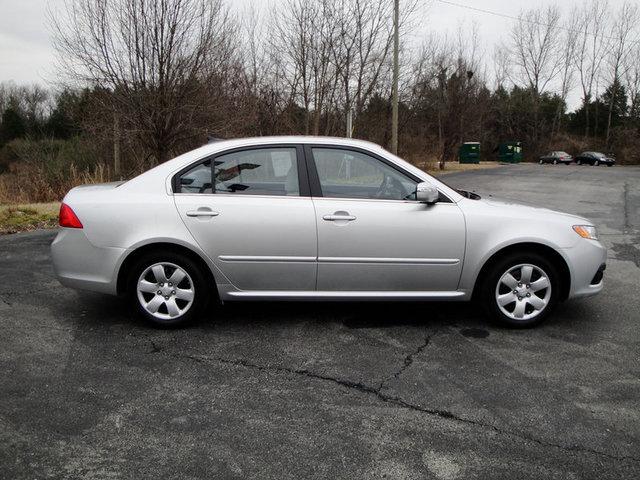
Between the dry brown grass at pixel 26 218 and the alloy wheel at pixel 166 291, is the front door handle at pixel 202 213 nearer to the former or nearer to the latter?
the alloy wheel at pixel 166 291

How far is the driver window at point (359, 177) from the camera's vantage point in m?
4.42

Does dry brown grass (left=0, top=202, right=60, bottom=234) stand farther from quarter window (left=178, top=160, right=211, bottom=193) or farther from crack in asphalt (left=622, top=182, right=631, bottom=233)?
crack in asphalt (left=622, top=182, right=631, bottom=233)

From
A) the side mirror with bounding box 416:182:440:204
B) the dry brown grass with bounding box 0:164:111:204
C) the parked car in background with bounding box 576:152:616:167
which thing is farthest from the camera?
the parked car in background with bounding box 576:152:616:167

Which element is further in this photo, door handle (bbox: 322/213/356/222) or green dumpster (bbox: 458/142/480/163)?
→ green dumpster (bbox: 458/142/480/163)

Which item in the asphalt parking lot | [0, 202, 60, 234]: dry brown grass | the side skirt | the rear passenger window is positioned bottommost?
the asphalt parking lot

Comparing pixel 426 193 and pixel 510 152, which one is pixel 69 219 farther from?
pixel 510 152

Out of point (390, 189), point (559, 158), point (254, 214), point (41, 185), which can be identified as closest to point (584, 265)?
point (390, 189)

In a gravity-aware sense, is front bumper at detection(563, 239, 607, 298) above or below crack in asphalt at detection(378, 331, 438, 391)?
above

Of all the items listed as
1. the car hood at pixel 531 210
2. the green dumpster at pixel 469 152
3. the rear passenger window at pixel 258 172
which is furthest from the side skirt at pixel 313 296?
the green dumpster at pixel 469 152

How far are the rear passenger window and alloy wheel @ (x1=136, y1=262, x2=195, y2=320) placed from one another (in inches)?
30.0

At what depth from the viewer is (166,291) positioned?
172 inches

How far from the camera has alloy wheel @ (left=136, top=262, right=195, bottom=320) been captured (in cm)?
434

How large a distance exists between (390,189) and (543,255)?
1.40m

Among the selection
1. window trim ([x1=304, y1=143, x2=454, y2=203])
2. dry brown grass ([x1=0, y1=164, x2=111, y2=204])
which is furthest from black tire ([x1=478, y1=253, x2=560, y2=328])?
dry brown grass ([x1=0, y1=164, x2=111, y2=204])
